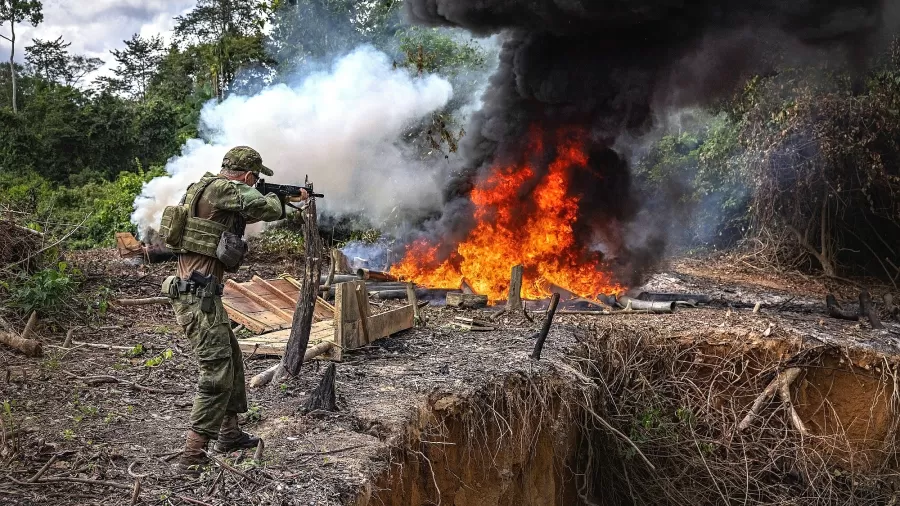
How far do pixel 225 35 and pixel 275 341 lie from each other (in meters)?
20.3

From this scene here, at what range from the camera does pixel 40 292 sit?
26.1ft

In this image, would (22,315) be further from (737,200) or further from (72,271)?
(737,200)

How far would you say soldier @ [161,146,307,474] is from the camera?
435 centimetres

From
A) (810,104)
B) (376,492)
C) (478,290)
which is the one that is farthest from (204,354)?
(810,104)

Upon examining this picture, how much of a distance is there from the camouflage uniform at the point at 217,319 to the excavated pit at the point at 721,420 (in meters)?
3.81

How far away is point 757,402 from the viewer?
8320mm

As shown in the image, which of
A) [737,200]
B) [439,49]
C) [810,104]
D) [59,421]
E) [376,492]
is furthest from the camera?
[439,49]

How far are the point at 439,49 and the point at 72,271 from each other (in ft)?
40.5

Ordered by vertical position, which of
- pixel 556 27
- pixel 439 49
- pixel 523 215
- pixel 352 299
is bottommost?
pixel 352 299

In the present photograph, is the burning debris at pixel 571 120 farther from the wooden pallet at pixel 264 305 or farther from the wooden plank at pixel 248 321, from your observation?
the wooden plank at pixel 248 321

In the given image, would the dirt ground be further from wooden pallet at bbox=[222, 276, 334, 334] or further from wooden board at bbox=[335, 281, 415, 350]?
wooden pallet at bbox=[222, 276, 334, 334]

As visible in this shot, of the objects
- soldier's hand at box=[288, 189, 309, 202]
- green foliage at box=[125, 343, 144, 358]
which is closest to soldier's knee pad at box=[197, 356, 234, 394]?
soldier's hand at box=[288, 189, 309, 202]

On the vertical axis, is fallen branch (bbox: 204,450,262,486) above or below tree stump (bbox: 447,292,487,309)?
below

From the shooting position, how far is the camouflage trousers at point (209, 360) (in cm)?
433
